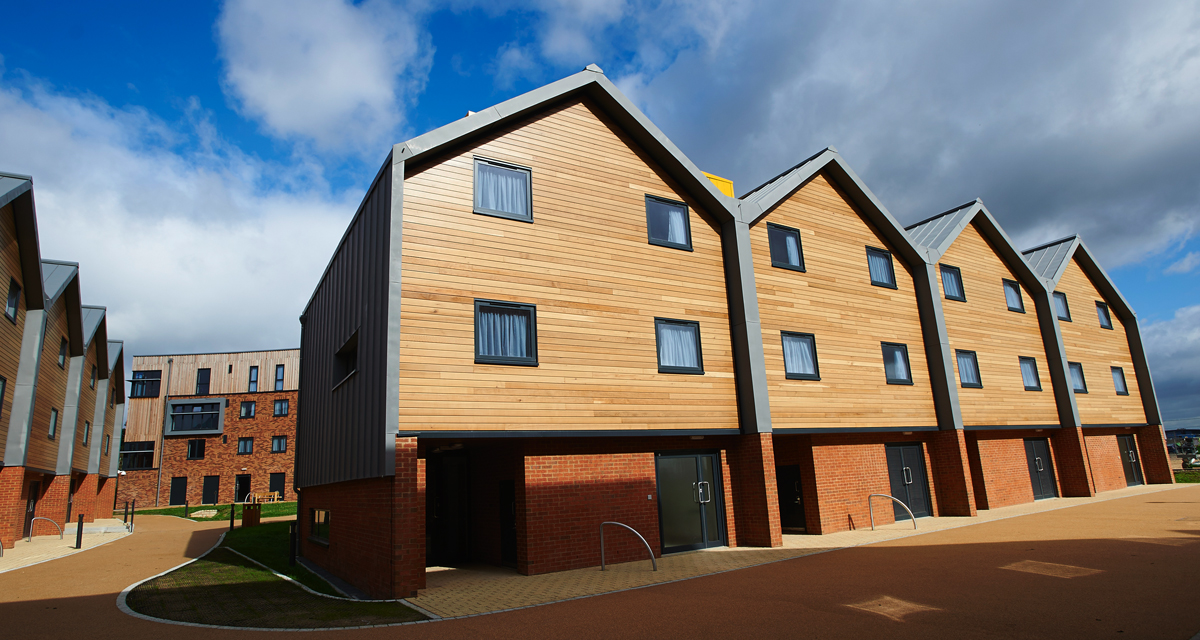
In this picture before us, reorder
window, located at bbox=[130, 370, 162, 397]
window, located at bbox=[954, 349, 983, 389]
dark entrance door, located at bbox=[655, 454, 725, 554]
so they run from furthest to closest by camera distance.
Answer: window, located at bbox=[130, 370, 162, 397] < window, located at bbox=[954, 349, 983, 389] < dark entrance door, located at bbox=[655, 454, 725, 554]

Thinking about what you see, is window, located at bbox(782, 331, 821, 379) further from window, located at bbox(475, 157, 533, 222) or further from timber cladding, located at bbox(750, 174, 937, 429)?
window, located at bbox(475, 157, 533, 222)

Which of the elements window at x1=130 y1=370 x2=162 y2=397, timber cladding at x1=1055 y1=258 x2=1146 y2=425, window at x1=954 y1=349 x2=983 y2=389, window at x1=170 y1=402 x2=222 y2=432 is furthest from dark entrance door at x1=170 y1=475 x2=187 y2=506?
timber cladding at x1=1055 y1=258 x2=1146 y2=425

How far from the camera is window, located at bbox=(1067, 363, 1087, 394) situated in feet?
78.3

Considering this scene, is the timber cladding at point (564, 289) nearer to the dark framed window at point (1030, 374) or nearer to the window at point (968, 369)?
the window at point (968, 369)

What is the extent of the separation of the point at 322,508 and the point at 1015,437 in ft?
70.6

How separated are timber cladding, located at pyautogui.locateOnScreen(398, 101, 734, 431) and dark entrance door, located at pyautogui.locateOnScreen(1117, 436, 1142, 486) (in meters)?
21.2

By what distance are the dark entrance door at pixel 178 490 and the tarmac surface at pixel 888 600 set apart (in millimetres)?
38512

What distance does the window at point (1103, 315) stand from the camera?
26750 mm

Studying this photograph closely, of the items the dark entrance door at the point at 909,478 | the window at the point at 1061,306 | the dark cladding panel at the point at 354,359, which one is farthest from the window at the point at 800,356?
the window at the point at 1061,306

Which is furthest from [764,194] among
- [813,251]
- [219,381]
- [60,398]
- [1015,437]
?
[219,381]

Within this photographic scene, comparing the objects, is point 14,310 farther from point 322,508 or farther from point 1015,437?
point 1015,437

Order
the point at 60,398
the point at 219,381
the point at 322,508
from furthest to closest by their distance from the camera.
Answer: the point at 219,381 < the point at 60,398 < the point at 322,508

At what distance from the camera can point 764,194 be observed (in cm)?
1705

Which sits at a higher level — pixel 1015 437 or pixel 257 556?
pixel 1015 437
